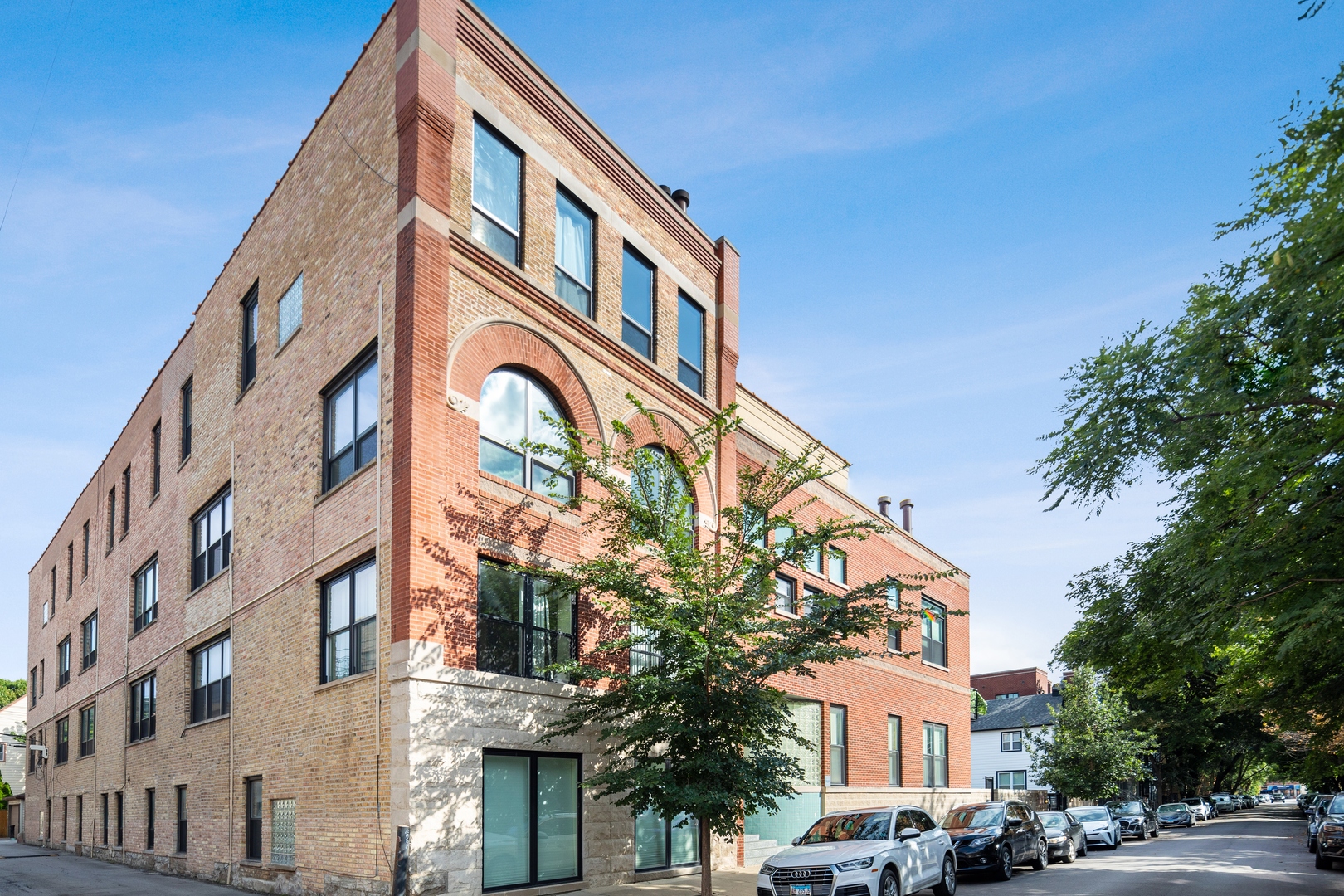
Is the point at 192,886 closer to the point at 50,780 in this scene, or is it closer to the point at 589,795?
the point at 589,795

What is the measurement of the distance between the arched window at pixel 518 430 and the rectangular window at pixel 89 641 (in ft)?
76.3

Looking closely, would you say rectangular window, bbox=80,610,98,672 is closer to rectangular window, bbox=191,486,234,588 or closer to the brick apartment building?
the brick apartment building

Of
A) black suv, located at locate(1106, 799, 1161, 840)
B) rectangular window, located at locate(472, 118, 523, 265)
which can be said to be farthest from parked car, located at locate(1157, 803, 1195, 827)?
rectangular window, located at locate(472, 118, 523, 265)

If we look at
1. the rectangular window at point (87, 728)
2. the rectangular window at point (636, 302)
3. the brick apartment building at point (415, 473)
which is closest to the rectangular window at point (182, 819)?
the brick apartment building at point (415, 473)

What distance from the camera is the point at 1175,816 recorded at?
51938 mm

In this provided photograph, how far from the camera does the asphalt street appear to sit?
1806 cm

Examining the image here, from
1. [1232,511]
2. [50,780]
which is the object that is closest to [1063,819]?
[1232,511]

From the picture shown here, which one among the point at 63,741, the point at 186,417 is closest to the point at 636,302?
the point at 186,417

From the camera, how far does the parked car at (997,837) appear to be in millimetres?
20766

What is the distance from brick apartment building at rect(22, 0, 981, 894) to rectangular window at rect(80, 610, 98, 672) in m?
9.61

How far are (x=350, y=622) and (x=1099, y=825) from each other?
2499 cm

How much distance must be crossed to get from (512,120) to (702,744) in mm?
10456

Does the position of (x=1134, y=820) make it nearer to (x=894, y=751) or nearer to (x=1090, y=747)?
(x=1090, y=747)

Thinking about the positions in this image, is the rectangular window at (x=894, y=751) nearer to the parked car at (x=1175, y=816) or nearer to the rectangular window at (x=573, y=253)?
the rectangular window at (x=573, y=253)
